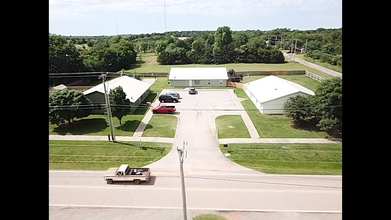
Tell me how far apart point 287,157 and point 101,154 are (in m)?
2.94

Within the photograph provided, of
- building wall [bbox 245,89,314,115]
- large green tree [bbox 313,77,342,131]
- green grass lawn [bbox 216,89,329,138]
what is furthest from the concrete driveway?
large green tree [bbox 313,77,342,131]

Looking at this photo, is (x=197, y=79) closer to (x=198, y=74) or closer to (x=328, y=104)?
(x=198, y=74)

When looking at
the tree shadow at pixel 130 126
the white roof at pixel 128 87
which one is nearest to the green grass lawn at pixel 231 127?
the tree shadow at pixel 130 126

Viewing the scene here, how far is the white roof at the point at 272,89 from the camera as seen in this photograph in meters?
6.79

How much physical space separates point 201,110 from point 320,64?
25.2ft

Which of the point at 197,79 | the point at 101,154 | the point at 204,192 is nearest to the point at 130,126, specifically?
the point at 101,154

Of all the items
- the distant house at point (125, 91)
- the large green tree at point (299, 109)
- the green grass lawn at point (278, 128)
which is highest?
the distant house at point (125, 91)

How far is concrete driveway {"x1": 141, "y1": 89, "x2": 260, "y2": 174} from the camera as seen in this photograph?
4.18 m

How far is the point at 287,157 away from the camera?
444cm

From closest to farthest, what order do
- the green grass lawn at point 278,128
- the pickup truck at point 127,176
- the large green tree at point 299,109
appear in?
the pickup truck at point 127,176
the green grass lawn at point 278,128
the large green tree at point 299,109

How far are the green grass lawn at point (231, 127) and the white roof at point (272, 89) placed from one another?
998mm

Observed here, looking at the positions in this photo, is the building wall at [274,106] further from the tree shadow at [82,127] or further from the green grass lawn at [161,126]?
the tree shadow at [82,127]

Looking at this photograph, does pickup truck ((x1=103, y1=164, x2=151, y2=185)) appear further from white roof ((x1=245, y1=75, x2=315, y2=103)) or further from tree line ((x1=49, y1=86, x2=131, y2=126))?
white roof ((x1=245, y1=75, x2=315, y2=103))

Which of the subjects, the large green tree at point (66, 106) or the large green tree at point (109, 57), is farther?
the large green tree at point (109, 57)
